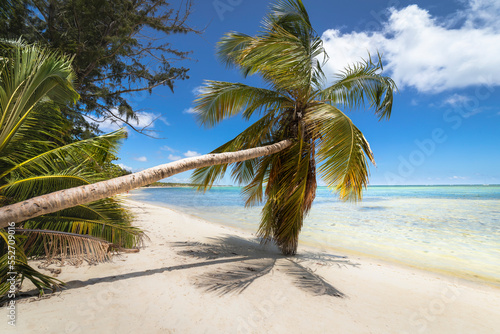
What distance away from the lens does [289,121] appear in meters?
5.10

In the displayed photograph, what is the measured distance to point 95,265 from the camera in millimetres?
3418

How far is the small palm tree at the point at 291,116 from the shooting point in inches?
161

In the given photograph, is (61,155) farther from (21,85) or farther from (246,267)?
(246,267)

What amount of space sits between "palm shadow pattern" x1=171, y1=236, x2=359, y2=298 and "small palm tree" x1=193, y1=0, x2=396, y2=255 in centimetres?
64

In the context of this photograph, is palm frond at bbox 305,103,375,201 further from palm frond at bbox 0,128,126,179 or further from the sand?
palm frond at bbox 0,128,126,179

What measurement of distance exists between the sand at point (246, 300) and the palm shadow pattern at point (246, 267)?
2cm

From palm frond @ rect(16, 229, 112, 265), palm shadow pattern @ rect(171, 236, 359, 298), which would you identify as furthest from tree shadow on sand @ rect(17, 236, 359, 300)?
palm frond @ rect(16, 229, 112, 265)

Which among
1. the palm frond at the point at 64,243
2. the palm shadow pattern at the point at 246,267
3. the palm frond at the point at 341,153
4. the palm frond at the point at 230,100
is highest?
the palm frond at the point at 230,100

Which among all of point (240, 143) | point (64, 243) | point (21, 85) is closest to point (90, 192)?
point (64, 243)

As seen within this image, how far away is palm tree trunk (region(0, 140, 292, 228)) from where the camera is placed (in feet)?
6.14

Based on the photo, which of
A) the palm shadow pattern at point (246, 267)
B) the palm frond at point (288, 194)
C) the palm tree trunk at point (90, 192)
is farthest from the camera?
the palm frond at point (288, 194)

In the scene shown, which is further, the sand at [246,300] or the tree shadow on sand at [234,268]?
the tree shadow on sand at [234,268]

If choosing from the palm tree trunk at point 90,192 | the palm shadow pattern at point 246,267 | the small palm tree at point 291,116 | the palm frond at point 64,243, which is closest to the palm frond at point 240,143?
the small palm tree at point 291,116

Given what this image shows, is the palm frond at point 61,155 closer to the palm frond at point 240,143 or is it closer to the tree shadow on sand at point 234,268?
the tree shadow on sand at point 234,268
